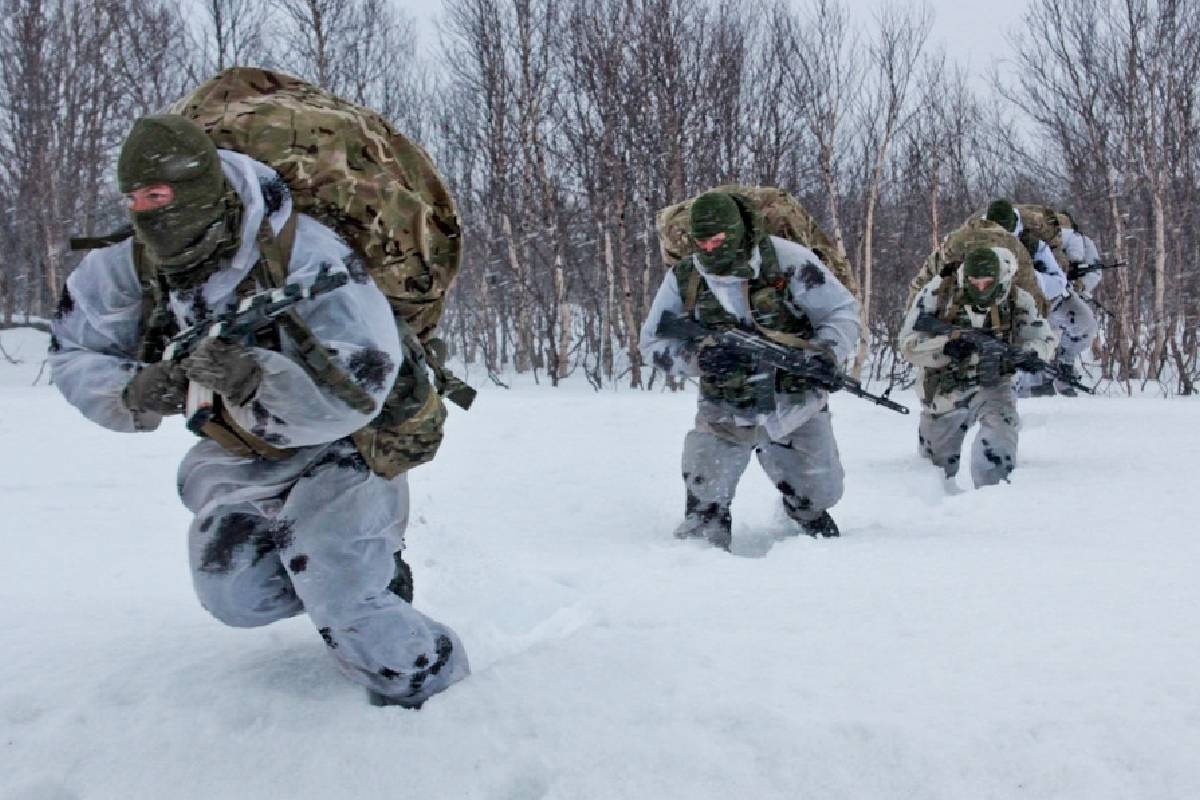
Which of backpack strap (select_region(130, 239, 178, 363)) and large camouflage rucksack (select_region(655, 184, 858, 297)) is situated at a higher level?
large camouflage rucksack (select_region(655, 184, 858, 297))

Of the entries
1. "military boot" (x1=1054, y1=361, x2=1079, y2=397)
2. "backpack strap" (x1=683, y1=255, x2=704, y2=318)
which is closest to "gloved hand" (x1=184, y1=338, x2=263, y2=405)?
"backpack strap" (x1=683, y1=255, x2=704, y2=318)

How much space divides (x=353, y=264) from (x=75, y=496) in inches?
156

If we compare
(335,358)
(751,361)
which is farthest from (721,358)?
(335,358)

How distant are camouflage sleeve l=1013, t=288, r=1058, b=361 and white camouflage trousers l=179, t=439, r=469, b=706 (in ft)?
17.4

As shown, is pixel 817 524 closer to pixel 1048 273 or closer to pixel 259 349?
pixel 259 349

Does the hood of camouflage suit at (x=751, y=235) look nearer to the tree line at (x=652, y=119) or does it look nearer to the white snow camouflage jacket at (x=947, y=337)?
the white snow camouflage jacket at (x=947, y=337)

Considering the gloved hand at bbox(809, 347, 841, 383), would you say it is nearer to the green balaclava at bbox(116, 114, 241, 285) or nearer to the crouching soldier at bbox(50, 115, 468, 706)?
the crouching soldier at bbox(50, 115, 468, 706)

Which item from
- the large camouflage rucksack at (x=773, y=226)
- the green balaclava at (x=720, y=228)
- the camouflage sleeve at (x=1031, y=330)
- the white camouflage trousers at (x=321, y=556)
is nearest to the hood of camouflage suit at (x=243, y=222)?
the white camouflage trousers at (x=321, y=556)

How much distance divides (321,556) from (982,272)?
200 inches

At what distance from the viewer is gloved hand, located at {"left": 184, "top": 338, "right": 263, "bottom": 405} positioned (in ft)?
6.12

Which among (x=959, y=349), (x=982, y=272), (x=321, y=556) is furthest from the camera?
(x=959, y=349)

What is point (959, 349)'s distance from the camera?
6312mm

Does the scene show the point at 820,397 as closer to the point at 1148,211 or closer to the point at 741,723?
the point at 741,723

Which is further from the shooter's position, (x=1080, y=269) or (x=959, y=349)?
(x=1080, y=269)
